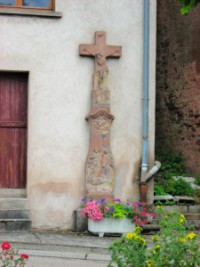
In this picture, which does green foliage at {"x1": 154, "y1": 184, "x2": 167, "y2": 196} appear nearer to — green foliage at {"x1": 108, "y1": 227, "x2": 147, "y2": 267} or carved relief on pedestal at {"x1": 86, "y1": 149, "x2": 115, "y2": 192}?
carved relief on pedestal at {"x1": 86, "y1": 149, "x2": 115, "y2": 192}

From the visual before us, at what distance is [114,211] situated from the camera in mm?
8891

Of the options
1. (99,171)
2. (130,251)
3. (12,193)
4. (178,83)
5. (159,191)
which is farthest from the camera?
(178,83)

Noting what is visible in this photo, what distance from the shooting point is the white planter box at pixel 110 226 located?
8875 millimetres

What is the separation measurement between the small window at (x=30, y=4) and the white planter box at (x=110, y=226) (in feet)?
12.2

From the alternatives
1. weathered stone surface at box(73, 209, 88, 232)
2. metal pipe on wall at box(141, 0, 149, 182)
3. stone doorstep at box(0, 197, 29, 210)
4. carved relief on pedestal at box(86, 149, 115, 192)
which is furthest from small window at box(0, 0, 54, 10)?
weathered stone surface at box(73, 209, 88, 232)

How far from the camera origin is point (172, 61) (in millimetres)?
12695

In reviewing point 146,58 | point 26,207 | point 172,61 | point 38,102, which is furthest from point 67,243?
point 172,61

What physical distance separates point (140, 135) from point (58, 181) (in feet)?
5.22

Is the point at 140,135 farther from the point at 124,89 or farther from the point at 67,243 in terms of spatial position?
the point at 67,243

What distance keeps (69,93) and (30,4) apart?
65.7 inches

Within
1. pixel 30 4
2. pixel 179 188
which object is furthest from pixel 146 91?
pixel 30 4

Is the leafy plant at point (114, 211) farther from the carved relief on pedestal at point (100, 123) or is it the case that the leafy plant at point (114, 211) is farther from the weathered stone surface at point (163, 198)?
the carved relief on pedestal at point (100, 123)

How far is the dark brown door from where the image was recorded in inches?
376

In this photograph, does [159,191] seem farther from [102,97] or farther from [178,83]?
[178,83]
